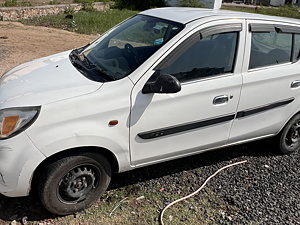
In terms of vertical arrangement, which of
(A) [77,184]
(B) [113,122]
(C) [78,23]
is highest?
(B) [113,122]

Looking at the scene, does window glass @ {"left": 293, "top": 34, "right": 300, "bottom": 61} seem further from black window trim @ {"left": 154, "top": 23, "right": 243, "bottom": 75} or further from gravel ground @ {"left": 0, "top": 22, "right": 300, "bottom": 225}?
gravel ground @ {"left": 0, "top": 22, "right": 300, "bottom": 225}

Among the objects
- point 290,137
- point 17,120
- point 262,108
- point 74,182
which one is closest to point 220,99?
point 262,108

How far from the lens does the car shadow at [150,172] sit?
2984 mm

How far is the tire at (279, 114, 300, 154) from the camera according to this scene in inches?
159

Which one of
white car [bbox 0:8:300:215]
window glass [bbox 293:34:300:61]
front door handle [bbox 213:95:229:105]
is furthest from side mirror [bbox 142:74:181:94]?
window glass [bbox 293:34:300:61]

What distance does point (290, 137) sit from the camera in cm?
418

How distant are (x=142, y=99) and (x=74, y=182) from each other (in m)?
0.97

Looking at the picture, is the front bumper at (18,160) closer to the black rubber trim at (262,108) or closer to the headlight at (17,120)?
the headlight at (17,120)

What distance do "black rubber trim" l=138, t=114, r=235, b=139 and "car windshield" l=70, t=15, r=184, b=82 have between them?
1.96 feet

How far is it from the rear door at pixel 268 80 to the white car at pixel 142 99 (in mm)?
12

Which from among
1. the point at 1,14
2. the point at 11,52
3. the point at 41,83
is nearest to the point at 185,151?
the point at 41,83

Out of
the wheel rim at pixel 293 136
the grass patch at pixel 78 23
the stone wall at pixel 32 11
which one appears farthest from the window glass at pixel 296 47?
the stone wall at pixel 32 11

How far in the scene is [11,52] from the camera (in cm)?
855

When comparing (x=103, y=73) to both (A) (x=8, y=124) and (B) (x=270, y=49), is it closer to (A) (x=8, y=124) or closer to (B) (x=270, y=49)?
(A) (x=8, y=124)
